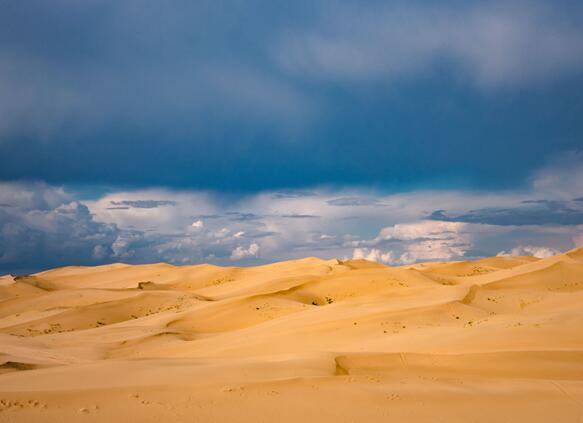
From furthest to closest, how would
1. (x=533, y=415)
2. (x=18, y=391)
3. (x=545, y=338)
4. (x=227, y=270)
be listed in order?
1. (x=227, y=270)
2. (x=545, y=338)
3. (x=533, y=415)
4. (x=18, y=391)

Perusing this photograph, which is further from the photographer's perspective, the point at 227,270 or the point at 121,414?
the point at 227,270

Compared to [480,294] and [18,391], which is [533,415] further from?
[480,294]

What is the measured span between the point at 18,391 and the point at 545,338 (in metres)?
12.7

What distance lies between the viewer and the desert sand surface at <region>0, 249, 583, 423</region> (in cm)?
734

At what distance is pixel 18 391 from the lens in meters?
7.32

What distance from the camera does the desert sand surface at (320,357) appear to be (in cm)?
734

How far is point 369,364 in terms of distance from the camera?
1066 centimetres

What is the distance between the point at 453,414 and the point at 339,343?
8398 mm

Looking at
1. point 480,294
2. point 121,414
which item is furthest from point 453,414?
point 480,294

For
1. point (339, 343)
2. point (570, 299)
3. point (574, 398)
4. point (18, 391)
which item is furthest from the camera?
point (570, 299)

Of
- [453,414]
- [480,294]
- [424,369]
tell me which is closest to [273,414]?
[453,414]

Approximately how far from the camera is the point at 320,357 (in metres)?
10.8

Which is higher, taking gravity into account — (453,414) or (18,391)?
(18,391)

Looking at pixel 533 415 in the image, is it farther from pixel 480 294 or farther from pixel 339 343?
pixel 480 294
